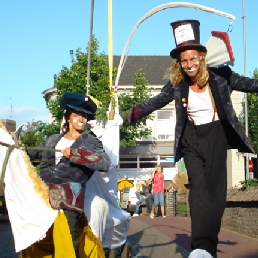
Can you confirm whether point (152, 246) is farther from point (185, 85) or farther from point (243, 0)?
point (243, 0)

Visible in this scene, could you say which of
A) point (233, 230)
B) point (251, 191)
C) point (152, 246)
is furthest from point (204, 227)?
point (233, 230)

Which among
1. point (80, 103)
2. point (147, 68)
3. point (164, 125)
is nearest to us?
point (80, 103)

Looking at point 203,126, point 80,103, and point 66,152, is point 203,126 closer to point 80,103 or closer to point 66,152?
point 66,152

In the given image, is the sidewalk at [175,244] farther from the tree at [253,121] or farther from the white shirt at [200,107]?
the tree at [253,121]

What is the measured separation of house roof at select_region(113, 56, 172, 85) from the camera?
4747cm

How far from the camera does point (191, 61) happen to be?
4926 mm

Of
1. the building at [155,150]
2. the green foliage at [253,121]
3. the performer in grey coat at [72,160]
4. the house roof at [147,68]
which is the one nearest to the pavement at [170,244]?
the performer in grey coat at [72,160]

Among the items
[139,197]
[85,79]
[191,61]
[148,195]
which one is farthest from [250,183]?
[85,79]

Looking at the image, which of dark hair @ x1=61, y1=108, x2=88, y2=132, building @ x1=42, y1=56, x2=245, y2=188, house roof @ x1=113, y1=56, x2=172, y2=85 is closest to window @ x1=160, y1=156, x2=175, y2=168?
building @ x1=42, y1=56, x2=245, y2=188

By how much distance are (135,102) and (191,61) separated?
3209cm

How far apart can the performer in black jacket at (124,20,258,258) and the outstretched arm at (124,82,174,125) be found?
0.14 meters

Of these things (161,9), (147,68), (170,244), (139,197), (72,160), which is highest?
(147,68)

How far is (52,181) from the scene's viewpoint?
5.73 meters

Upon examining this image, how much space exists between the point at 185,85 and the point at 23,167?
4.92ft
